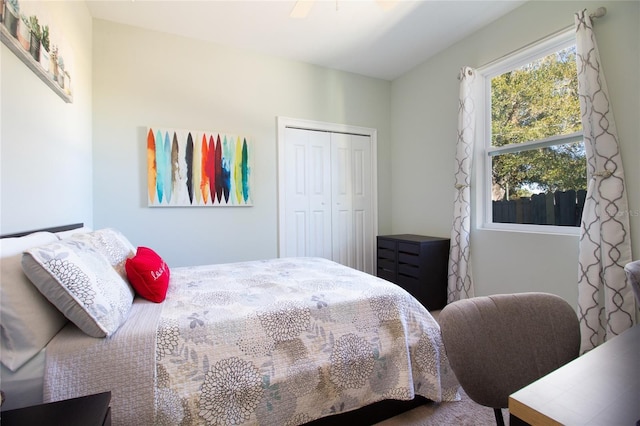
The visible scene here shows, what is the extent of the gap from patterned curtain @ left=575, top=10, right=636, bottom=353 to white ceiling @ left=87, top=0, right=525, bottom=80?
91 cm

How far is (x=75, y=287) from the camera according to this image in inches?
40.1

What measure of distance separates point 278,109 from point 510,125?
2.28 metres

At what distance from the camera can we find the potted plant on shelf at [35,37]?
1397 mm

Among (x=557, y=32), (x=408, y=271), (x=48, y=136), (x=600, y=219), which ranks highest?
(x=557, y=32)

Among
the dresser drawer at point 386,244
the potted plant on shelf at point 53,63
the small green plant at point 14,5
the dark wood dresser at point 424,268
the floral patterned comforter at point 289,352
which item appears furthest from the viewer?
the dresser drawer at point 386,244

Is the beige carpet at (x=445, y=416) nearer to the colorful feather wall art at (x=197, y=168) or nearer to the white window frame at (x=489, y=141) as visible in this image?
the white window frame at (x=489, y=141)

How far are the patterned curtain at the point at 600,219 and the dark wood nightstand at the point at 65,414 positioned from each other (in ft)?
8.43

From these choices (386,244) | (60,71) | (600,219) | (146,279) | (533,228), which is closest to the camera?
(146,279)

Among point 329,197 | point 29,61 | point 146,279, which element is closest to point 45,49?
point 29,61

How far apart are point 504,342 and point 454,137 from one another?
99.5 inches

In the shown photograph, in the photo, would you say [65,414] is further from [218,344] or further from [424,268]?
[424,268]

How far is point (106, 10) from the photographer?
250 centimetres

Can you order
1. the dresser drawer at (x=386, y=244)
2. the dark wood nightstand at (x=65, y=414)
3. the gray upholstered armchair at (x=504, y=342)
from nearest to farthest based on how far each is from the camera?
the dark wood nightstand at (x=65, y=414) → the gray upholstered armchair at (x=504, y=342) → the dresser drawer at (x=386, y=244)

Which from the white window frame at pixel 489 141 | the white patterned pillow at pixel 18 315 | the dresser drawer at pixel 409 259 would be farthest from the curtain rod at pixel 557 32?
the white patterned pillow at pixel 18 315
